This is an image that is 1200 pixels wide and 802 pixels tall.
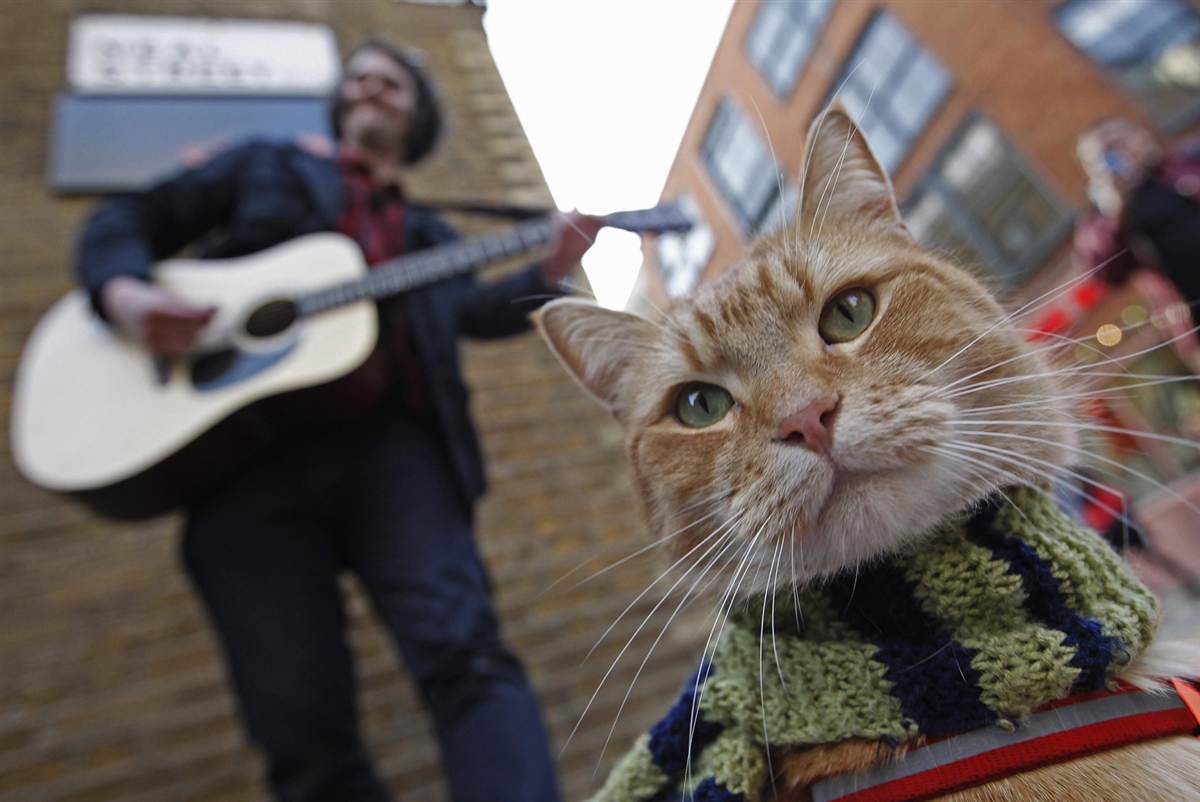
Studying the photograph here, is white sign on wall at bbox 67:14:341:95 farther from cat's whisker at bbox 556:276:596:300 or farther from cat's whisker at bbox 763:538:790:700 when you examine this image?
cat's whisker at bbox 763:538:790:700

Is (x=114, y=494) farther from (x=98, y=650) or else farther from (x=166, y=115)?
(x=166, y=115)

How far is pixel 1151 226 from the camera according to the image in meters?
1.83

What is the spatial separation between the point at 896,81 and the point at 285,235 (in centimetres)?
280

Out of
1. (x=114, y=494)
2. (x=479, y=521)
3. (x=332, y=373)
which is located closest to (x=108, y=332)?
(x=114, y=494)

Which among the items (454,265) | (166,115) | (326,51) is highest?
(326,51)

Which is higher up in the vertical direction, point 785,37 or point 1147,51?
point 1147,51

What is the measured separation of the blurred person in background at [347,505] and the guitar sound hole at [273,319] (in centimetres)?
11

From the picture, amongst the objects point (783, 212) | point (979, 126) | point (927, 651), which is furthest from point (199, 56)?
point (979, 126)

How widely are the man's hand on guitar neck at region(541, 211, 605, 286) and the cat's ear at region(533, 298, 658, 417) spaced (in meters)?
0.39

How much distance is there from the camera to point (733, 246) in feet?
3.31

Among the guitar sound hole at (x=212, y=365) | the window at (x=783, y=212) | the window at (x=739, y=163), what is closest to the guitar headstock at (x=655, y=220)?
the window at (x=739, y=163)

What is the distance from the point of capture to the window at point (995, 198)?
15.8ft

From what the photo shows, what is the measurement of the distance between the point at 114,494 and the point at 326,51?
7.92 ft

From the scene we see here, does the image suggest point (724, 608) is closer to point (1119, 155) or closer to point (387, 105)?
point (387, 105)
